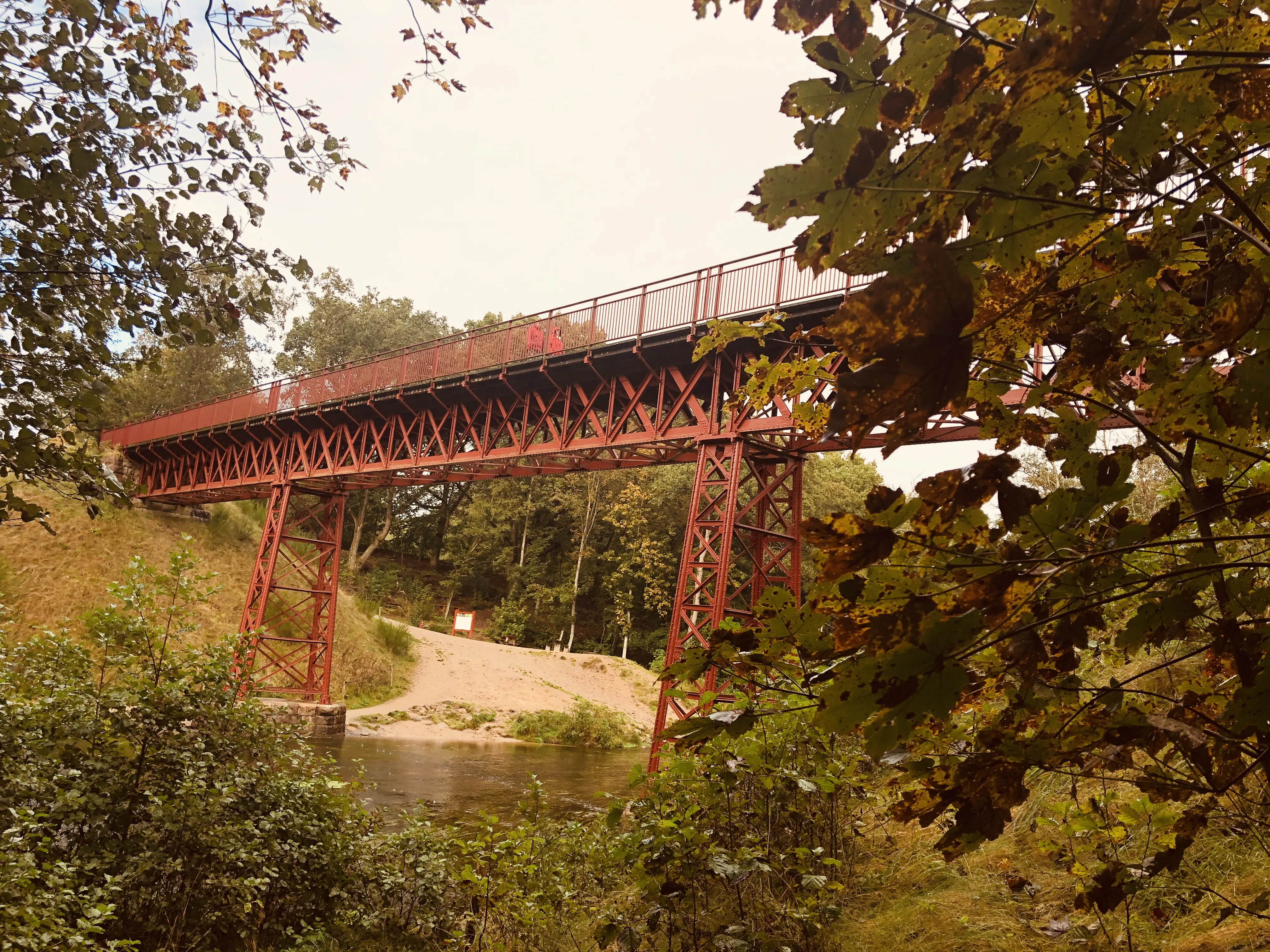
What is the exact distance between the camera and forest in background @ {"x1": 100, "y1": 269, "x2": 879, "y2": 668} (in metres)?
37.1

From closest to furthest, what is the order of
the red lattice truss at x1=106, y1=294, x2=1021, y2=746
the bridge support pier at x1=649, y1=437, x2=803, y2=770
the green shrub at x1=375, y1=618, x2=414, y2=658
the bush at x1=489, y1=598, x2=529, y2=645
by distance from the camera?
1. the bridge support pier at x1=649, y1=437, x2=803, y2=770
2. the red lattice truss at x1=106, y1=294, x2=1021, y2=746
3. the green shrub at x1=375, y1=618, x2=414, y2=658
4. the bush at x1=489, y1=598, x2=529, y2=645

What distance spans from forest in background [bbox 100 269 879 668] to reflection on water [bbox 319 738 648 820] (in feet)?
49.8

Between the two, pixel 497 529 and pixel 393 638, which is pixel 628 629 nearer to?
pixel 497 529

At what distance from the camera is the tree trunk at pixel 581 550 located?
3694 centimetres

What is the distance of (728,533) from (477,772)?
8.36 meters

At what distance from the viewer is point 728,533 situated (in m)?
11.1

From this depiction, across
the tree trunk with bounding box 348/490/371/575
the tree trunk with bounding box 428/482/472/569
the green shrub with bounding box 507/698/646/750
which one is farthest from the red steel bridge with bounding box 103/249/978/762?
the tree trunk with bounding box 428/482/472/569

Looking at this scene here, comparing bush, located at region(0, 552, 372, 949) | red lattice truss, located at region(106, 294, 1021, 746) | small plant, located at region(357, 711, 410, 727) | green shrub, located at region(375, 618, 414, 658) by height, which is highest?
red lattice truss, located at region(106, 294, 1021, 746)

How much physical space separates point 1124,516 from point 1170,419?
0.19m

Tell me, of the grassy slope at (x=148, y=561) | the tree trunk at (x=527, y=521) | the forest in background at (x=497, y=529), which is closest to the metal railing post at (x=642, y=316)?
the grassy slope at (x=148, y=561)

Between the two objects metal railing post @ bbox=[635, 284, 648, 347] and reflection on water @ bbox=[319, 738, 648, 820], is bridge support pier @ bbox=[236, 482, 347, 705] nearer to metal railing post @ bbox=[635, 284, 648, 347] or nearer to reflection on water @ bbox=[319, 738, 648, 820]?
reflection on water @ bbox=[319, 738, 648, 820]

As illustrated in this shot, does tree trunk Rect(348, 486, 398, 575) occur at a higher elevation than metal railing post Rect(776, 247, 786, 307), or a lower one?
lower

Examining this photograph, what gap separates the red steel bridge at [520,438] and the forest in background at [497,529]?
40.3 ft

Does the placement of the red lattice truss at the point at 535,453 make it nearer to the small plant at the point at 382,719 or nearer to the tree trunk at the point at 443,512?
the small plant at the point at 382,719
